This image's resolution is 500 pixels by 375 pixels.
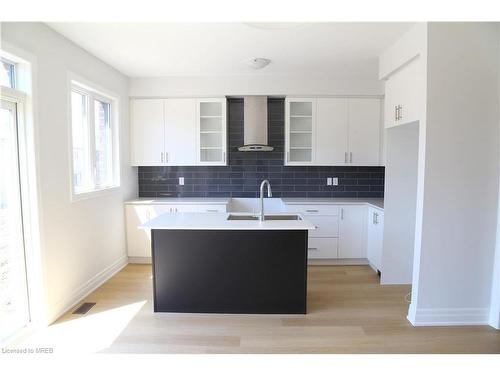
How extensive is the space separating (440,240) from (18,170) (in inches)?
134

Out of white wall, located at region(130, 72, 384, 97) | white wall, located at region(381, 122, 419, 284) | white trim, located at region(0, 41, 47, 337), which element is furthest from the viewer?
white wall, located at region(130, 72, 384, 97)

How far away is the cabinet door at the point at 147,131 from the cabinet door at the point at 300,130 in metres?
1.75

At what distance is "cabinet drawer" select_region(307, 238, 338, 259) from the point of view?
3.99 m

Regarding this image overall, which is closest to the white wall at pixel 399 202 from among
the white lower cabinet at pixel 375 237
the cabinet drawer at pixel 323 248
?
the white lower cabinet at pixel 375 237

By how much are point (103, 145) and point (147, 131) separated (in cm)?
67

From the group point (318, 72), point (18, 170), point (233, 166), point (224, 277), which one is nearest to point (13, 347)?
point (18, 170)

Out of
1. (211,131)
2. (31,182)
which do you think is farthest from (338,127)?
(31,182)

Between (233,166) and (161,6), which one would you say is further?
(233,166)

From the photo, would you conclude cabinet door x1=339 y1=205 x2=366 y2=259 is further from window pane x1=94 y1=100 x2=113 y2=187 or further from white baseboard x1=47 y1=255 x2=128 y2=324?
window pane x1=94 y1=100 x2=113 y2=187

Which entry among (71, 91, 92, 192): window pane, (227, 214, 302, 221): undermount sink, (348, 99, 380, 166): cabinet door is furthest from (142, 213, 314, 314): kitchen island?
(348, 99, 380, 166): cabinet door

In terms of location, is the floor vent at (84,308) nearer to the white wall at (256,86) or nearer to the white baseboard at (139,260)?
the white baseboard at (139,260)

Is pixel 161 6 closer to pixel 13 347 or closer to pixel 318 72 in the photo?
pixel 13 347

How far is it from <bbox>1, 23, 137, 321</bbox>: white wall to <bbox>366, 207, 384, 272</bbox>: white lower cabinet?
3.24 m

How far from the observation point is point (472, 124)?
7.94ft
